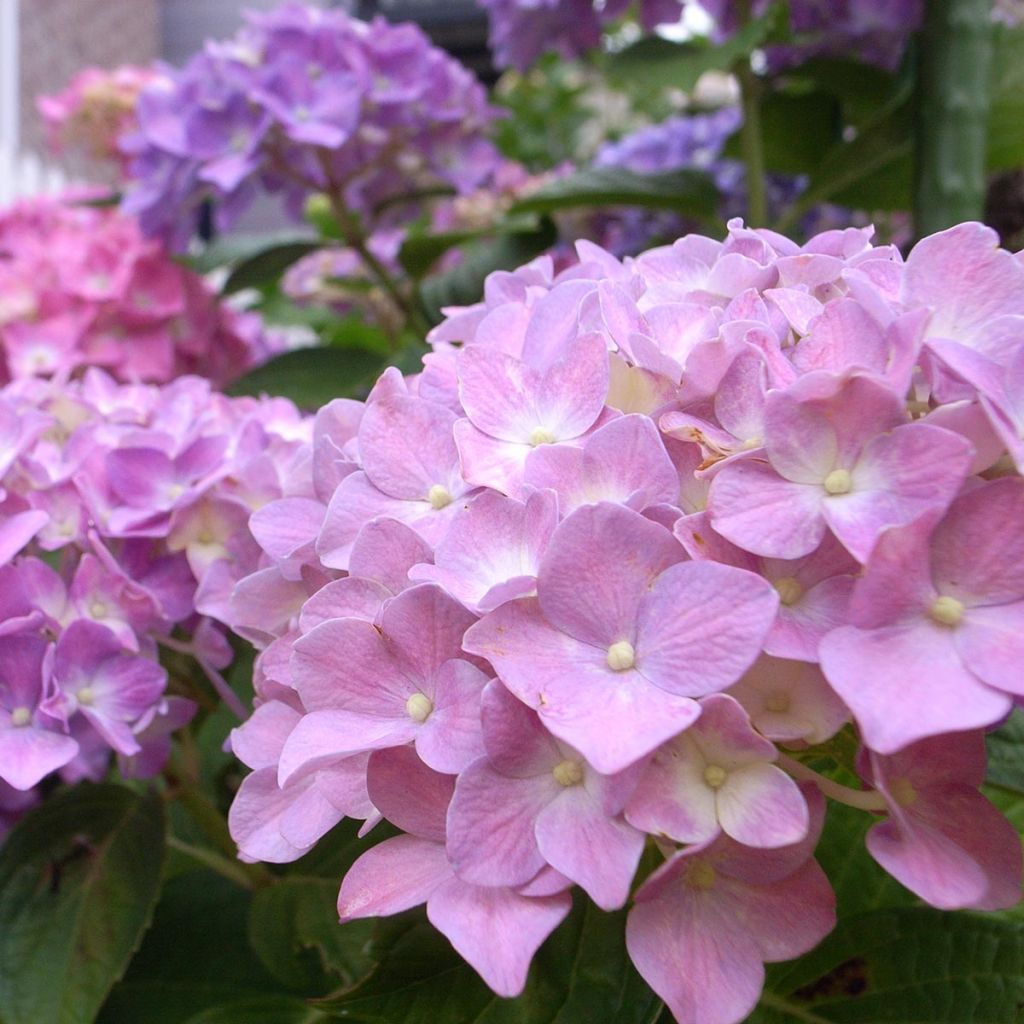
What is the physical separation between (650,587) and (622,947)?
0.45 feet

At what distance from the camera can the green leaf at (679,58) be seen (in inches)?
32.6

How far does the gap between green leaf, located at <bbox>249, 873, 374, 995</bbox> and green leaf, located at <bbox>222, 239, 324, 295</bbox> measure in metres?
0.65

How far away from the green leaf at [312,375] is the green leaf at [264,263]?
0.11m

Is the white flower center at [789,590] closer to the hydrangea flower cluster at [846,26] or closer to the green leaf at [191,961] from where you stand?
the green leaf at [191,961]

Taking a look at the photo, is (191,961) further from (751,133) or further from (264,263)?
(751,133)

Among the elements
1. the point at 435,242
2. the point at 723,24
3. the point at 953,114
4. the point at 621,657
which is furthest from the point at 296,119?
the point at 621,657

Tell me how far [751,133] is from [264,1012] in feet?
2.56

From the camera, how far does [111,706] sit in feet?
1.41

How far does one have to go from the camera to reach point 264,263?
1036 millimetres

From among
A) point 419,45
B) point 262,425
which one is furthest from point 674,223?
point 262,425

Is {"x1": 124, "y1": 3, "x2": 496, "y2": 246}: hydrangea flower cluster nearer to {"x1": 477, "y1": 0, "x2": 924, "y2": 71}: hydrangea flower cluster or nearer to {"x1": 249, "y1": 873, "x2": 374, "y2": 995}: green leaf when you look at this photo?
{"x1": 477, "y1": 0, "x2": 924, "y2": 71}: hydrangea flower cluster

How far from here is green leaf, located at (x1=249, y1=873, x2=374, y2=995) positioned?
49 centimetres

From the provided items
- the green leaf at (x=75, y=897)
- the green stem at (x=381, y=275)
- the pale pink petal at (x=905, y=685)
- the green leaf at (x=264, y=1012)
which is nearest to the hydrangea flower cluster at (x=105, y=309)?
the green stem at (x=381, y=275)

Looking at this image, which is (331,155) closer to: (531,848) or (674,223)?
(674,223)
